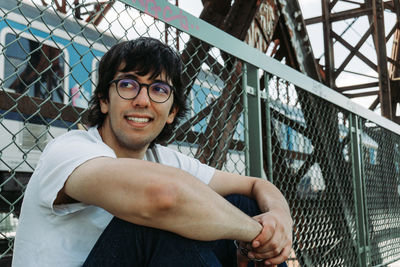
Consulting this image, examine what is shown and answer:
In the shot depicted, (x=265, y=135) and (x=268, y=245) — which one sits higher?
(x=265, y=135)

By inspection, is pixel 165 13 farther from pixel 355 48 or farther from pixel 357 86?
pixel 357 86

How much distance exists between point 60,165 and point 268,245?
0.77 meters

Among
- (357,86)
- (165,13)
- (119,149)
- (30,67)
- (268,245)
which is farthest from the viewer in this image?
(357,86)

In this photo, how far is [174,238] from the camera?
119 cm

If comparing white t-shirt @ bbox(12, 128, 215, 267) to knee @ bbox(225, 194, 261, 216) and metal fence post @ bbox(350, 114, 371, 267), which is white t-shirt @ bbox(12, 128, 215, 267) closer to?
knee @ bbox(225, 194, 261, 216)

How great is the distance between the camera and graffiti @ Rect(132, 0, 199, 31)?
1.83 m

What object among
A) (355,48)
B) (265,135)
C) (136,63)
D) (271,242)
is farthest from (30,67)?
(355,48)

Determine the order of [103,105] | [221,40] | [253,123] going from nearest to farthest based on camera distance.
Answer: [103,105]
[221,40]
[253,123]

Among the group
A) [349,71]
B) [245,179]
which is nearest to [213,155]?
[245,179]

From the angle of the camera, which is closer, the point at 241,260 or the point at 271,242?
the point at 271,242

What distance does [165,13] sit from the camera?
1930mm

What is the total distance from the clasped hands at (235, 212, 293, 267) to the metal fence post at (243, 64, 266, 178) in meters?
0.88

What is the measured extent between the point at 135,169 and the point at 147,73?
546mm

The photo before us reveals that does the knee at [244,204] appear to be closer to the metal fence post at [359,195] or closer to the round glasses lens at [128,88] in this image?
the round glasses lens at [128,88]
